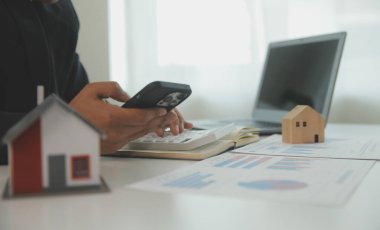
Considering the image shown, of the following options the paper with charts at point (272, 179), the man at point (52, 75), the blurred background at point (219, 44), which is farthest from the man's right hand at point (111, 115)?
the blurred background at point (219, 44)

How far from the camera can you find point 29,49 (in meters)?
0.91

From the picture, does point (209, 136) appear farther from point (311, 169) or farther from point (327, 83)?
point (327, 83)

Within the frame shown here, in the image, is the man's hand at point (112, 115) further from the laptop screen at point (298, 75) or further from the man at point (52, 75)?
the laptop screen at point (298, 75)

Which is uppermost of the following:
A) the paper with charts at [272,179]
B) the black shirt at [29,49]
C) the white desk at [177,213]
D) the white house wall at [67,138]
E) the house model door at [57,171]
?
the black shirt at [29,49]

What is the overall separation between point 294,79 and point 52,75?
2.33 ft

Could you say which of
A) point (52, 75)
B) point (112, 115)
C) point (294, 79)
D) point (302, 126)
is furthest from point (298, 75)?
point (112, 115)

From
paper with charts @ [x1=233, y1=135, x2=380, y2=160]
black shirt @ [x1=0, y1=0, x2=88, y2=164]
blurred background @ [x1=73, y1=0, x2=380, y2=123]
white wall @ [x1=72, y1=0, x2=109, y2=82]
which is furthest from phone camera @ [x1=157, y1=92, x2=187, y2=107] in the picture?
white wall @ [x1=72, y1=0, x2=109, y2=82]

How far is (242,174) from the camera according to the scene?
53 cm

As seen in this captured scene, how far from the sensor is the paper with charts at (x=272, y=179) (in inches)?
17.0

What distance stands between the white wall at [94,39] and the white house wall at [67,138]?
137cm

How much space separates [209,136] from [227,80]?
2.70 ft

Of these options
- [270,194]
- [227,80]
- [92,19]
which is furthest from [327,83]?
[92,19]

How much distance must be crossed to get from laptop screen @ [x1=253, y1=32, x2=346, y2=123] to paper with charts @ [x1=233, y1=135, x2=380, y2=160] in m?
0.29

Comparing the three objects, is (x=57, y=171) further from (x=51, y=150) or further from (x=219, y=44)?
(x=219, y=44)
